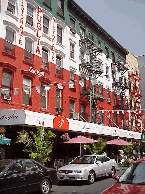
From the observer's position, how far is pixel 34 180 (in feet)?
32.2

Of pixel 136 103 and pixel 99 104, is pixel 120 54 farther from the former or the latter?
pixel 99 104

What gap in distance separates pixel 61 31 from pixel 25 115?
12.6 m

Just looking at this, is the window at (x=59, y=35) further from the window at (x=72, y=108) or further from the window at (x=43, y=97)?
the window at (x=72, y=108)

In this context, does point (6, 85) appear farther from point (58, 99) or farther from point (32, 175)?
point (32, 175)

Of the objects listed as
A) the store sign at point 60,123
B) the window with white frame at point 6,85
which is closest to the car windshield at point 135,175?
the store sign at point 60,123

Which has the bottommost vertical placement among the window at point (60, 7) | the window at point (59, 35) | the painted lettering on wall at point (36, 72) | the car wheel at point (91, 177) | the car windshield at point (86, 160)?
the car wheel at point (91, 177)

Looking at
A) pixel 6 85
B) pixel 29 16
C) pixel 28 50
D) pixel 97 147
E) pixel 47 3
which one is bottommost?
pixel 97 147

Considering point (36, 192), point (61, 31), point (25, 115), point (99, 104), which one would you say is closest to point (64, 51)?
point (61, 31)

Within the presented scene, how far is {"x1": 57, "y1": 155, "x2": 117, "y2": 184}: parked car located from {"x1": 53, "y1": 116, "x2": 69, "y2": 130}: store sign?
3.56 metres

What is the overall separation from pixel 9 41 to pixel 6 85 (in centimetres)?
358

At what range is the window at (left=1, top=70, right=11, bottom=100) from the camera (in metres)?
16.9

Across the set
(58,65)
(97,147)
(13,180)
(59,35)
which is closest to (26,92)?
(58,65)

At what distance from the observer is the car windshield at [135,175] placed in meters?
5.98

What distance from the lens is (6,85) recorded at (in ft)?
57.1
